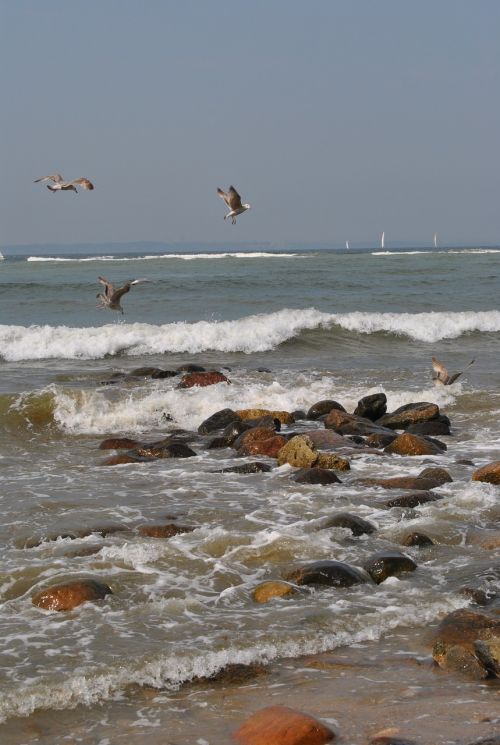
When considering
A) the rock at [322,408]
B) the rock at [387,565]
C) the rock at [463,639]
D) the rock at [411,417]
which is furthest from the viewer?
the rock at [322,408]

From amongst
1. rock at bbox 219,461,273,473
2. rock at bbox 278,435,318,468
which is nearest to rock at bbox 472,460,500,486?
rock at bbox 278,435,318,468

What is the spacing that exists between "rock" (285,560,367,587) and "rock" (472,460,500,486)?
2887 millimetres

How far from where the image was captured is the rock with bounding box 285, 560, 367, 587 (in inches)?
235

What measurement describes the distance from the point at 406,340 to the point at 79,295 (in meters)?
13.8

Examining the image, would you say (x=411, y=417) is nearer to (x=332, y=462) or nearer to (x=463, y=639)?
(x=332, y=462)

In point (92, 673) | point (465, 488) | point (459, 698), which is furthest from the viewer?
point (465, 488)

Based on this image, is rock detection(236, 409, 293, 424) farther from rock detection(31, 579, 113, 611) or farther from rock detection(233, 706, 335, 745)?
rock detection(233, 706, 335, 745)

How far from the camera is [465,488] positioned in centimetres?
826

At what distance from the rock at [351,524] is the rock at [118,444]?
3.96 metres

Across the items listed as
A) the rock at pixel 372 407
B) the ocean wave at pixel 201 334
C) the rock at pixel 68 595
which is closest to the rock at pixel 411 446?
the rock at pixel 372 407

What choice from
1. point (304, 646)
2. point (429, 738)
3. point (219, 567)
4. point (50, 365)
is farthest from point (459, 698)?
point (50, 365)

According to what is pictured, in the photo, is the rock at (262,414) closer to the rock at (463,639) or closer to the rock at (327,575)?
the rock at (327,575)

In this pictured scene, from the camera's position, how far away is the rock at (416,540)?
680 centimetres

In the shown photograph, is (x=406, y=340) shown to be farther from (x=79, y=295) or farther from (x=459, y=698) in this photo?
(x=459, y=698)
